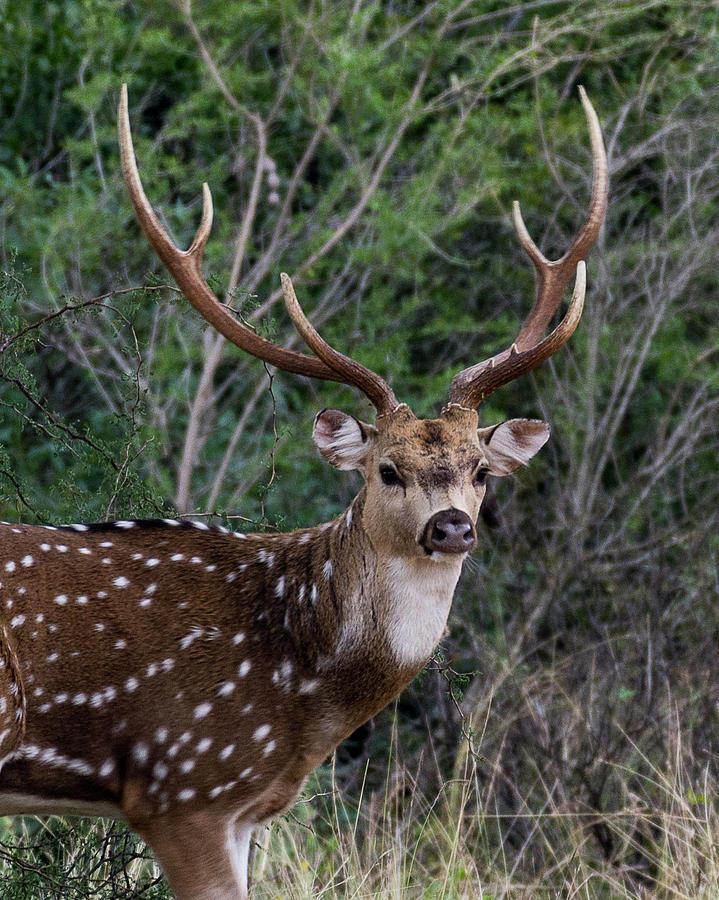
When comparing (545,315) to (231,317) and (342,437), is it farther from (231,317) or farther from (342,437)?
(231,317)

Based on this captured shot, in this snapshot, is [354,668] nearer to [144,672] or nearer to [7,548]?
[144,672]

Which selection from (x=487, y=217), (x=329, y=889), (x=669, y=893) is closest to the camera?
(x=329, y=889)

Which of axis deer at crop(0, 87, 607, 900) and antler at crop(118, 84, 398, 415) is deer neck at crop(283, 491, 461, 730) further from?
antler at crop(118, 84, 398, 415)

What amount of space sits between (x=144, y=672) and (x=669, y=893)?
2871 mm

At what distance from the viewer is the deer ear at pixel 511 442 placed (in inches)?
179

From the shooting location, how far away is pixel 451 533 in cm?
399

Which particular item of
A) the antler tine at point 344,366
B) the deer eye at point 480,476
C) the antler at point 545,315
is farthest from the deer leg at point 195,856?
the antler at point 545,315

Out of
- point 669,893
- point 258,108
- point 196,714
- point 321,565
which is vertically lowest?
point 669,893

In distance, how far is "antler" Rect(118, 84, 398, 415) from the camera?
14.5 feet

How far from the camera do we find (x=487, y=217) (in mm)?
9445

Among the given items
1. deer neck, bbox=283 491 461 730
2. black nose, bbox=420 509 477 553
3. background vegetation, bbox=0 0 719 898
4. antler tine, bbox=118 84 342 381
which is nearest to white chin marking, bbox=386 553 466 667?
deer neck, bbox=283 491 461 730

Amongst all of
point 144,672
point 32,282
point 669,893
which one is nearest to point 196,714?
point 144,672

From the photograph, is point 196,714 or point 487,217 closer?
point 196,714

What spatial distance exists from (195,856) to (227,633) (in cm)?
66
